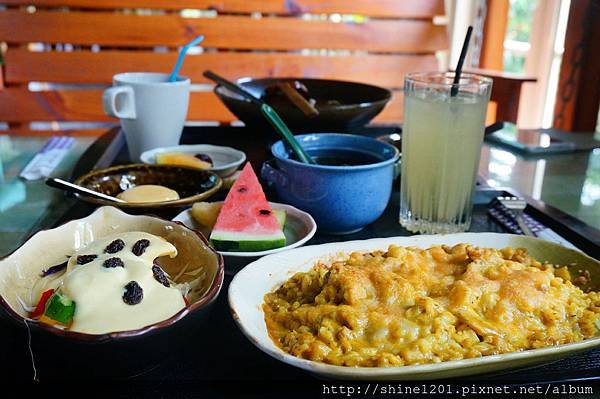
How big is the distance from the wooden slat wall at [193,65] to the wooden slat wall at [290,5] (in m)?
0.28

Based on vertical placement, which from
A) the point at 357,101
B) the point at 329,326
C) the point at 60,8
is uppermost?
the point at 60,8

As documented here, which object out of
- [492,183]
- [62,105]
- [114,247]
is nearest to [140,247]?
[114,247]

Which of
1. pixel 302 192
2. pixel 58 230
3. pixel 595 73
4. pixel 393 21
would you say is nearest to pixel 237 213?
pixel 302 192

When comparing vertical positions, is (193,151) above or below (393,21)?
below

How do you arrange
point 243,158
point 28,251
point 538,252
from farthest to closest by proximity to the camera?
point 243,158
point 538,252
point 28,251

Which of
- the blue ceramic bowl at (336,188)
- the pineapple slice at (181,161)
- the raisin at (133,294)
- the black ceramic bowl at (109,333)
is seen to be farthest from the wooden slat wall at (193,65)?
the raisin at (133,294)

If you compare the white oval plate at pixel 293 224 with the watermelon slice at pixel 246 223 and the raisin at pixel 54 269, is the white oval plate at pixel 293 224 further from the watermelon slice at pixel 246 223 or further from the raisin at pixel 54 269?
the raisin at pixel 54 269

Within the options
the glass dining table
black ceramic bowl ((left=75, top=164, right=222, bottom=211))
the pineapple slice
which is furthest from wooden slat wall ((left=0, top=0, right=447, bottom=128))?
black ceramic bowl ((left=75, top=164, right=222, bottom=211))

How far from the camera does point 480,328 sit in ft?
2.39

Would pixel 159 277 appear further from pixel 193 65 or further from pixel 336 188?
pixel 193 65

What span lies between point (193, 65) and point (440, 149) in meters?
2.64

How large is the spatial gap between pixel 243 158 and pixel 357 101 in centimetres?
56

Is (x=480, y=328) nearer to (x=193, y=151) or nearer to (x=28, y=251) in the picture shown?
(x=28, y=251)

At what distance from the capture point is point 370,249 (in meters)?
0.95
